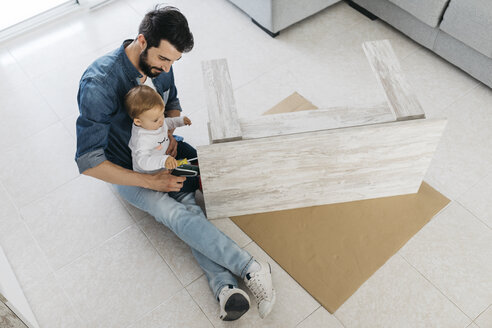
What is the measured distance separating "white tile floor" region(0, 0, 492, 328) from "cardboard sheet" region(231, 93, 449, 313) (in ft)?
0.15

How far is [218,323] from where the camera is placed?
5.62ft

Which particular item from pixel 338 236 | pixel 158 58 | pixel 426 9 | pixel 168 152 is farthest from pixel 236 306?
pixel 426 9

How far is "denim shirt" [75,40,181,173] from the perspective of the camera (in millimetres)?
1548

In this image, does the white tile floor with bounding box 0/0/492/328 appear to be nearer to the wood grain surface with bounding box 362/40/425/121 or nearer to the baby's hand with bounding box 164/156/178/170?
the wood grain surface with bounding box 362/40/425/121

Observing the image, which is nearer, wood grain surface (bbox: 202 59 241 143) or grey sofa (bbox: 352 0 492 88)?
wood grain surface (bbox: 202 59 241 143)

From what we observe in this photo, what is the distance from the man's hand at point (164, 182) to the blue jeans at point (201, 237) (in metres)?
0.03

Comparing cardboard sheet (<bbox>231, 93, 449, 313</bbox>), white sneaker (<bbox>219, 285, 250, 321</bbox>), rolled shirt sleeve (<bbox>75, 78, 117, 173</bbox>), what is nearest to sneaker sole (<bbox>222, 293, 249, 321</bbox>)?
white sneaker (<bbox>219, 285, 250, 321</bbox>)

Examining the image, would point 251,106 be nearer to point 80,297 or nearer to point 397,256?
point 397,256

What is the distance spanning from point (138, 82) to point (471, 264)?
1.54 m

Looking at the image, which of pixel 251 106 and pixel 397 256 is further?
pixel 251 106

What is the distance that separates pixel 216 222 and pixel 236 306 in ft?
1.46

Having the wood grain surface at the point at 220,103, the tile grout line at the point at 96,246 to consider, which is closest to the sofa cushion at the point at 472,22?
the wood grain surface at the point at 220,103

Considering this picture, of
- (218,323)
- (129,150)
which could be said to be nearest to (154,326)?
(218,323)

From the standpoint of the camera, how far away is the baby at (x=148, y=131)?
160cm
